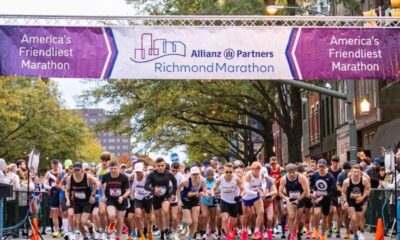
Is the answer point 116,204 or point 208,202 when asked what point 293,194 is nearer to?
point 208,202

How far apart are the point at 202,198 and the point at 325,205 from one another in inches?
126

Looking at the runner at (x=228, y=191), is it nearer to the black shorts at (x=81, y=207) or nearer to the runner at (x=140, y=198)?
the runner at (x=140, y=198)

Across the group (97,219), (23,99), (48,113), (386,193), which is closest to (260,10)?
(386,193)

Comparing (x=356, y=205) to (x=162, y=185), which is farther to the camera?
(x=162, y=185)

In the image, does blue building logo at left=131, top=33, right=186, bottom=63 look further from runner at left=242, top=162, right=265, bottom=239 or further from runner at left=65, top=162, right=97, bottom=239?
runner at left=242, top=162, right=265, bottom=239

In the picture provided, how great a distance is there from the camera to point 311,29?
1892 centimetres

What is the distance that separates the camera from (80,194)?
1881 cm

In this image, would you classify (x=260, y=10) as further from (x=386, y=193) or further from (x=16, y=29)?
(x=16, y=29)

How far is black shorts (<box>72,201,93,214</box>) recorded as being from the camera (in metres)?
18.8

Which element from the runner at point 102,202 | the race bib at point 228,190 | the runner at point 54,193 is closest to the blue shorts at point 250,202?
the race bib at point 228,190

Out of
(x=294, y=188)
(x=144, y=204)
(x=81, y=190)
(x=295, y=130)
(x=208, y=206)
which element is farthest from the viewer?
(x=295, y=130)

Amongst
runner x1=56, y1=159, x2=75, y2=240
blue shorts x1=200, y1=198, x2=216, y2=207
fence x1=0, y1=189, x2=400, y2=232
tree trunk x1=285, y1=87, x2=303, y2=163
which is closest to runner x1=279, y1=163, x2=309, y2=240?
fence x1=0, y1=189, x2=400, y2=232

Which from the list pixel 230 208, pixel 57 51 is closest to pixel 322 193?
pixel 230 208

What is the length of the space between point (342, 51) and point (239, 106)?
70.3 ft
